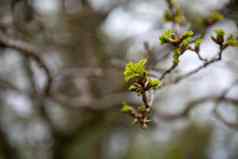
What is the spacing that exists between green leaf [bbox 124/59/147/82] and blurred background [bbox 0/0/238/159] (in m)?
0.98

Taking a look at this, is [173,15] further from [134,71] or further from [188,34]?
[134,71]

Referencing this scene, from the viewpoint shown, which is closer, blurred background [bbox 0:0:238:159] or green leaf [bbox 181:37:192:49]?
green leaf [bbox 181:37:192:49]

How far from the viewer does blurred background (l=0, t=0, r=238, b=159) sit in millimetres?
3291

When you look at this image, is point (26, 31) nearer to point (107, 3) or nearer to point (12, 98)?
point (107, 3)

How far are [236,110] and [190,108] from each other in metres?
0.51

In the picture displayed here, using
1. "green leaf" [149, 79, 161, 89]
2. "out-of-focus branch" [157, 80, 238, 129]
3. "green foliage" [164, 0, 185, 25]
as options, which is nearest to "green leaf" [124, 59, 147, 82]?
"green leaf" [149, 79, 161, 89]

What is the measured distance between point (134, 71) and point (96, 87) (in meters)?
3.86

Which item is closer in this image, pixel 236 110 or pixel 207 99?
pixel 207 99

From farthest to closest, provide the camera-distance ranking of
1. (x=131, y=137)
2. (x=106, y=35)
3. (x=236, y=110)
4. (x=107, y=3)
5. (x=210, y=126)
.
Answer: (x=131, y=137) → (x=210, y=126) → (x=106, y=35) → (x=107, y=3) → (x=236, y=110)

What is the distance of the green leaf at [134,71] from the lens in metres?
1.42

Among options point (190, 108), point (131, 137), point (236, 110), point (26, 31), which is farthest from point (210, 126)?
point (26, 31)

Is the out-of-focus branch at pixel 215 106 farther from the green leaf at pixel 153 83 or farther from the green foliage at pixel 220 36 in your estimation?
the green leaf at pixel 153 83

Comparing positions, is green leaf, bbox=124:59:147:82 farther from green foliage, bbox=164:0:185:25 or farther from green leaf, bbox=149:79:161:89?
green foliage, bbox=164:0:185:25

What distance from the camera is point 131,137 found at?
718 cm
